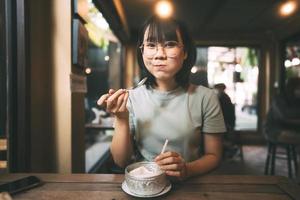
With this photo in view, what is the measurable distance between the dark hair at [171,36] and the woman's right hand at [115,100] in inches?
11.0

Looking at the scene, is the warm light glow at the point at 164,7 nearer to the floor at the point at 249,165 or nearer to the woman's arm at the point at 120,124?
the floor at the point at 249,165

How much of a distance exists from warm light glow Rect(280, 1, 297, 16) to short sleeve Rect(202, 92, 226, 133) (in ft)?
12.7

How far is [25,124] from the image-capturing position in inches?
55.4

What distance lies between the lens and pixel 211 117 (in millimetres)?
1128

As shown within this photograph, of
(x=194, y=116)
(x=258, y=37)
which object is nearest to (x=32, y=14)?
(x=194, y=116)

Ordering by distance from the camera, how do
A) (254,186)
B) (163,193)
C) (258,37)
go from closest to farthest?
(163,193)
(254,186)
(258,37)

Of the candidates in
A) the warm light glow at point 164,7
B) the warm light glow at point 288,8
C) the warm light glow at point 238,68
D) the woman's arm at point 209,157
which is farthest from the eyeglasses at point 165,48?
the warm light glow at point 238,68

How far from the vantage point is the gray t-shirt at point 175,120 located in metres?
1.11

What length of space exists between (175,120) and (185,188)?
0.29 metres

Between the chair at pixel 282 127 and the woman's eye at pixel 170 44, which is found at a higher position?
the woman's eye at pixel 170 44

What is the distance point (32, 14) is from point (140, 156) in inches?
39.4

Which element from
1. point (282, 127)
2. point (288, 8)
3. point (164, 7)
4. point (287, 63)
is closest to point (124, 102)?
point (282, 127)

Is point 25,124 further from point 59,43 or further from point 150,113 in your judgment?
point 150,113

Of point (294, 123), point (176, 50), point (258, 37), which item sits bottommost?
point (294, 123)
